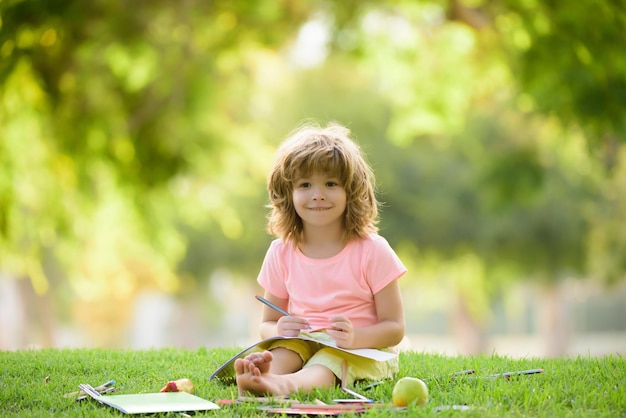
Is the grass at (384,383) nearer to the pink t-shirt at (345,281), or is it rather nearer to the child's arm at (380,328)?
the child's arm at (380,328)

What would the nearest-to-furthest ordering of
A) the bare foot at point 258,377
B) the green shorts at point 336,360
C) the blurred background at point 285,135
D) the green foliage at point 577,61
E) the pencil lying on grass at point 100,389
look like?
the bare foot at point 258,377
the pencil lying on grass at point 100,389
the green shorts at point 336,360
the green foliage at point 577,61
the blurred background at point 285,135

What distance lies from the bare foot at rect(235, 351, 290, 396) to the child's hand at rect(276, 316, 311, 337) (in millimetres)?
250

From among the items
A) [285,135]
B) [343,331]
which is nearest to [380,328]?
[343,331]

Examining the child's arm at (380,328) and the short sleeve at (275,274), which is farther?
the short sleeve at (275,274)

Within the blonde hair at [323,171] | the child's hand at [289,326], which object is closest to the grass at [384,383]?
the child's hand at [289,326]

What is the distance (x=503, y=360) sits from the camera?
437 cm

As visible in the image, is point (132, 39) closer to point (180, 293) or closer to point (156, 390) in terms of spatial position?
point (156, 390)

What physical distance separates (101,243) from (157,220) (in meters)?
3.06

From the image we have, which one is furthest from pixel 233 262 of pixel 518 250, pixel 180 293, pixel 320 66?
Answer: pixel 518 250

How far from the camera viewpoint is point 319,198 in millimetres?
3768

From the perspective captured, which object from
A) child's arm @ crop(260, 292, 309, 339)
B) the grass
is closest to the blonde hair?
child's arm @ crop(260, 292, 309, 339)

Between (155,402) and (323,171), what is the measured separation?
1225 mm

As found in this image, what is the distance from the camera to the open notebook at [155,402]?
3.08 m

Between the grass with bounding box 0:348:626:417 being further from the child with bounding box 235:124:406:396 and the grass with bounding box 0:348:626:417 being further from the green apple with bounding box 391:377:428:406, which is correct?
the child with bounding box 235:124:406:396
